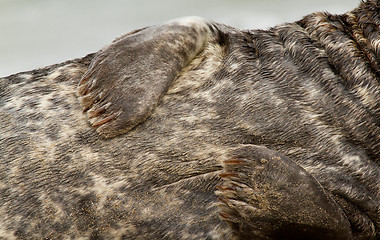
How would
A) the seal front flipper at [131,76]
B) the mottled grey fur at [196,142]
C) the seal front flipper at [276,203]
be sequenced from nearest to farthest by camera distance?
1. the seal front flipper at [276,203]
2. the mottled grey fur at [196,142]
3. the seal front flipper at [131,76]

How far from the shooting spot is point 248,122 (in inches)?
119

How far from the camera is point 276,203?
102 inches

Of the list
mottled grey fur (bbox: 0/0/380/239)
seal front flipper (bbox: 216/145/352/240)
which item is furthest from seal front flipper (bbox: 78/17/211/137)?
seal front flipper (bbox: 216/145/352/240)

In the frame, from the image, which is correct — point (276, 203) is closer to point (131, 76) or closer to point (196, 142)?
point (196, 142)

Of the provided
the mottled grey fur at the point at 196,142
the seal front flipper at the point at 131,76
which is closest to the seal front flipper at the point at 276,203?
the mottled grey fur at the point at 196,142

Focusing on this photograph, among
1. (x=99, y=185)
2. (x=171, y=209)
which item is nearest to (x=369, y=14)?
(x=171, y=209)

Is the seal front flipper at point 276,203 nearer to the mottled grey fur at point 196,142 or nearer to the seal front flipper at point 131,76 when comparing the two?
the mottled grey fur at point 196,142

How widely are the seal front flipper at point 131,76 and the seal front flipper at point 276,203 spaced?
679mm

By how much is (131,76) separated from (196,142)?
0.54m

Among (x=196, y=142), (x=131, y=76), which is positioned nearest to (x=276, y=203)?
(x=196, y=142)

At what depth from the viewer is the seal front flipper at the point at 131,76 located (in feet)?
9.61

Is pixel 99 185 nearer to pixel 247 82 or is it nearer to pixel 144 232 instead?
pixel 144 232

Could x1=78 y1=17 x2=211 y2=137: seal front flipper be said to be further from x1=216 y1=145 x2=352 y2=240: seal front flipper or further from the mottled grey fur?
x1=216 y1=145 x2=352 y2=240: seal front flipper

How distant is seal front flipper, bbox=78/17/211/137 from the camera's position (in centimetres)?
293
